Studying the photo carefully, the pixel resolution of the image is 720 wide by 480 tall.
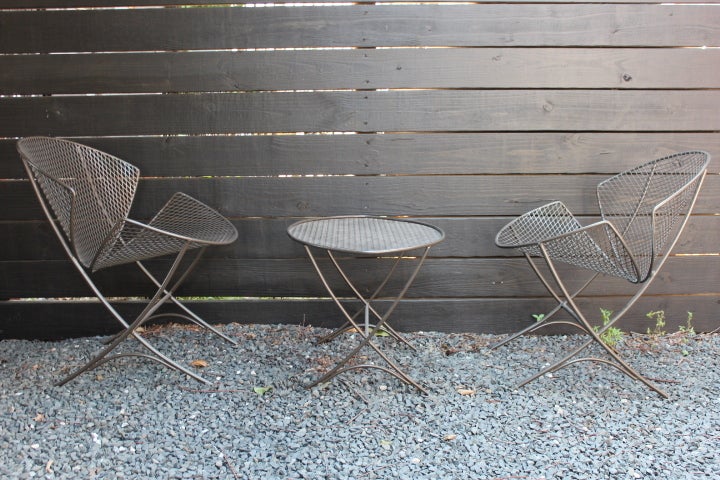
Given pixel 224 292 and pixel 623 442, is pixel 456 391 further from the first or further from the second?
pixel 224 292

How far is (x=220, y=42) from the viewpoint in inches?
99.3

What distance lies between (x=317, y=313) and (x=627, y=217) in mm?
1608

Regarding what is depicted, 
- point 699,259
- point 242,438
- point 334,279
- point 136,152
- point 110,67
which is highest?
point 110,67

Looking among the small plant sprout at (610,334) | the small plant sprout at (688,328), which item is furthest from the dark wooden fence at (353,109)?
the small plant sprout at (610,334)

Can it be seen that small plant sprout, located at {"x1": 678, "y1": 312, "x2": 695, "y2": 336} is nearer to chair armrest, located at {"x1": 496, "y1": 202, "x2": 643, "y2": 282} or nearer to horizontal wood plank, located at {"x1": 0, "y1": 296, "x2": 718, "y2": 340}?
horizontal wood plank, located at {"x1": 0, "y1": 296, "x2": 718, "y2": 340}

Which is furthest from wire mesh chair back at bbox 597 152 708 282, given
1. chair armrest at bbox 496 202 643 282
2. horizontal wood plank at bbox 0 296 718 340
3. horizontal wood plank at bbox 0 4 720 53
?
horizontal wood plank at bbox 0 4 720 53

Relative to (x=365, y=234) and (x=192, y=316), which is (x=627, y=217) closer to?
(x=365, y=234)

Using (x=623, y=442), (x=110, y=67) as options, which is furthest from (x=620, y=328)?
(x=110, y=67)

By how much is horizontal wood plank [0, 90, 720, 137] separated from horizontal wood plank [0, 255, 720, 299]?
66cm

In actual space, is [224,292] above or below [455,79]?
below

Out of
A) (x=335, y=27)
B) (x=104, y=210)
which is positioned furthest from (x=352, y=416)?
(x=335, y=27)

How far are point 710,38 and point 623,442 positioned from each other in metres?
1.94

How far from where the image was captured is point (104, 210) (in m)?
2.34

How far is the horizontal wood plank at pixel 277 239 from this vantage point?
8.78 ft
